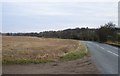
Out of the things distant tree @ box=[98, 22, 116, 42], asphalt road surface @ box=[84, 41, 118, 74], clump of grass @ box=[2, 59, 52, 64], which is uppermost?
distant tree @ box=[98, 22, 116, 42]

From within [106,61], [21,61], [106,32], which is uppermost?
[106,32]

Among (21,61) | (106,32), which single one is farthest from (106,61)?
(106,32)

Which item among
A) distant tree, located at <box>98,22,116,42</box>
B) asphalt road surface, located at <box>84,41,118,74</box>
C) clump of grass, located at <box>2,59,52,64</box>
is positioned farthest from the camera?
distant tree, located at <box>98,22,116,42</box>

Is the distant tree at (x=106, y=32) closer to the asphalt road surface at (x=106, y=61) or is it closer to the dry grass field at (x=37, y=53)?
the dry grass field at (x=37, y=53)

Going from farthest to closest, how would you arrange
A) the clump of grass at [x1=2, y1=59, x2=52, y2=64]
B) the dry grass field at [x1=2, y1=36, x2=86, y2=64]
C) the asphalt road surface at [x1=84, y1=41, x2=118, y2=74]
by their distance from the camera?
the dry grass field at [x1=2, y1=36, x2=86, y2=64] → the clump of grass at [x1=2, y1=59, x2=52, y2=64] → the asphalt road surface at [x1=84, y1=41, x2=118, y2=74]

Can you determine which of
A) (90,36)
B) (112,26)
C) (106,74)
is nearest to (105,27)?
(112,26)

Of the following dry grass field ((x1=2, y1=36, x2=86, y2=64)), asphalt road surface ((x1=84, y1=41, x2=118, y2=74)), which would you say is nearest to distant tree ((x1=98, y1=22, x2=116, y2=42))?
dry grass field ((x1=2, y1=36, x2=86, y2=64))

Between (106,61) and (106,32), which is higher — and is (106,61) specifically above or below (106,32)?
below

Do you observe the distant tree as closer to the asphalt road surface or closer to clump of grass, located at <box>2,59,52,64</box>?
the asphalt road surface

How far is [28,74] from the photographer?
16.0m

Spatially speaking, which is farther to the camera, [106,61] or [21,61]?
[106,61]

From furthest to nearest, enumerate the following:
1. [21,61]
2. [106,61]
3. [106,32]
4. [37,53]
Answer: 1. [106,32]
2. [37,53]
3. [106,61]
4. [21,61]

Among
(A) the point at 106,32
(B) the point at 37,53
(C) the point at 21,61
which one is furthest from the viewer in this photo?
(A) the point at 106,32

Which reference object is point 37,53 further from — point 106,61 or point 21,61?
point 106,61
